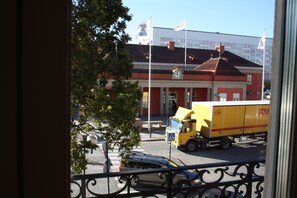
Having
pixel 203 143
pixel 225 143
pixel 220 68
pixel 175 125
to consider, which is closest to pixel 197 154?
pixel 203 143

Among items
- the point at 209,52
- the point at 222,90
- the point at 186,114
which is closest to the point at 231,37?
the point at 209,52

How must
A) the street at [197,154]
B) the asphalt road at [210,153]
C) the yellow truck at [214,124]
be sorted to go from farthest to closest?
the yellow truck at [214,124], the asphalt road at [210,153], the street at [197,154]

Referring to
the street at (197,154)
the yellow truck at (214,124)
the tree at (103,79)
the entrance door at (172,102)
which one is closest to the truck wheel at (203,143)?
the yellow truck at (214,124)

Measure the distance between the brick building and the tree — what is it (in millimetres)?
12011

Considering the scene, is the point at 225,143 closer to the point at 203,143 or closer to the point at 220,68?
the point at 203,143

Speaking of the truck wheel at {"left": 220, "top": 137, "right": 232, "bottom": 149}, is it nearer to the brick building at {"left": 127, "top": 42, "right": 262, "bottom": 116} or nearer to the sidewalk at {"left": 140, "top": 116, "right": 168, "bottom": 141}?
the sidewalk at {"left": 140, "top": 116, "right": 168, "bottom": 141}

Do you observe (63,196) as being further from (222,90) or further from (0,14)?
(222,90)

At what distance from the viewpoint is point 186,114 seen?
11750 mm

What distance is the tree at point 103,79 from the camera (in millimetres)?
3322

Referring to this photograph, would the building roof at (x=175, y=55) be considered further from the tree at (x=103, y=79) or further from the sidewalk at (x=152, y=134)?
the tree at (x=103, y=79)

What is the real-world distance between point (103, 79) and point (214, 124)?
29.6 ft

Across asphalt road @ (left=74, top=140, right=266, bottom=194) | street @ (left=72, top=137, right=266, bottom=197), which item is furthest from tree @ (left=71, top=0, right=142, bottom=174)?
asphalt road @ (left=74, top=140, right=266, bottom=194)

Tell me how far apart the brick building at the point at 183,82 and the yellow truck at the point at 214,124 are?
480 centimetres

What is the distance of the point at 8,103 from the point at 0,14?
0.15 m
